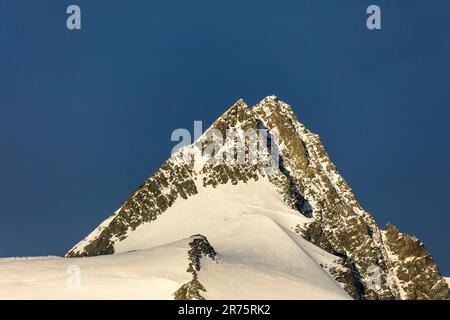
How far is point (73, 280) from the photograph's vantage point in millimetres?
198375

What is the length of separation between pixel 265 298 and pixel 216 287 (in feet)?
25.7

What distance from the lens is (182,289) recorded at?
615 ft
